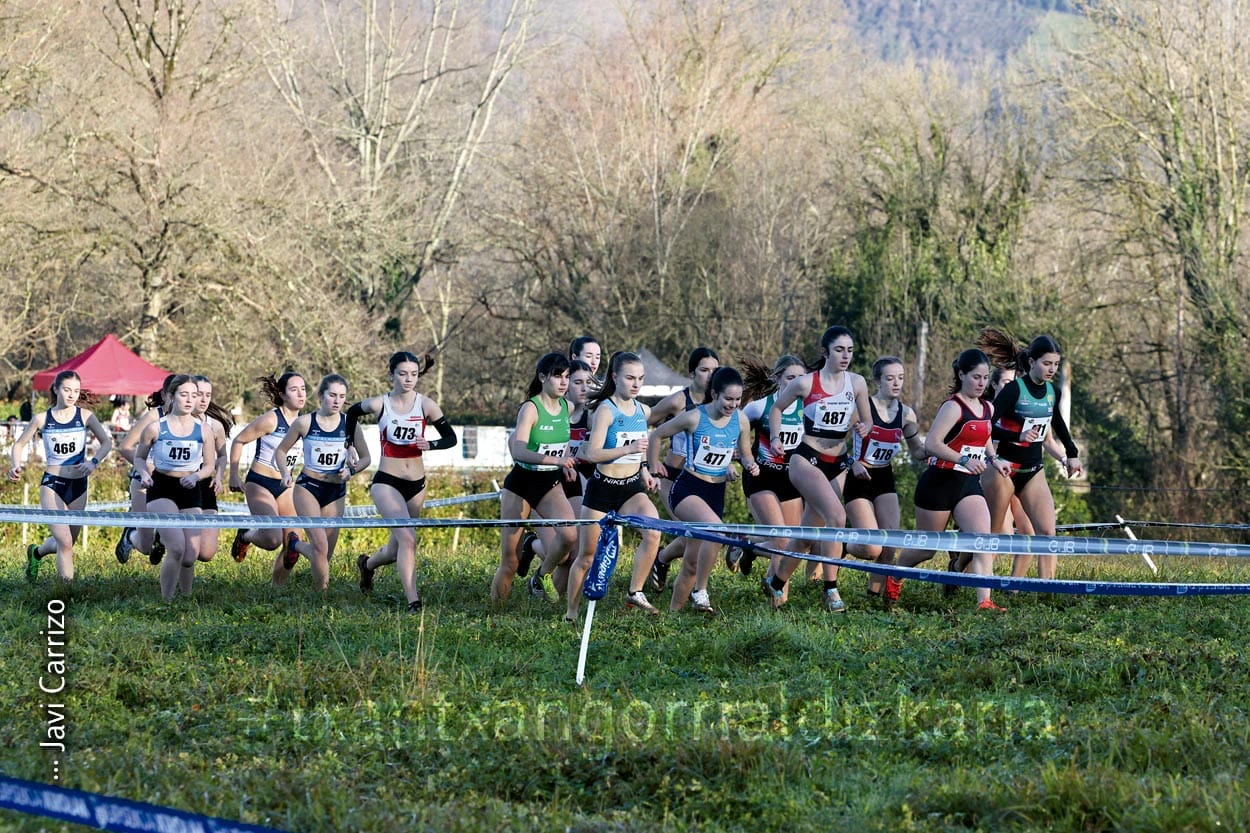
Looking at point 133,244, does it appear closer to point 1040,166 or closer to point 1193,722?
point 1040,166

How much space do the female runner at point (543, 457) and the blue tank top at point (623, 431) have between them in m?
0.46

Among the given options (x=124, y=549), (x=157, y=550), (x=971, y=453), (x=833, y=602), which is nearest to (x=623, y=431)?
(x=833, y=602)

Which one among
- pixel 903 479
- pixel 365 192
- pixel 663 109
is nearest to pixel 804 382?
pixel 903 479

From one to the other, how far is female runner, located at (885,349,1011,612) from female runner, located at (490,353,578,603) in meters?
2.46

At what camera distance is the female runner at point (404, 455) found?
33.6ft

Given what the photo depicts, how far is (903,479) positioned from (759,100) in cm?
2470

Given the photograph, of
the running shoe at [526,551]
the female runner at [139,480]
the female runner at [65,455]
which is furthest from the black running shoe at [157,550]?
the running shoe at [526,551]

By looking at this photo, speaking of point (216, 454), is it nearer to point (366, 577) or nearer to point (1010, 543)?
point (366, 577)

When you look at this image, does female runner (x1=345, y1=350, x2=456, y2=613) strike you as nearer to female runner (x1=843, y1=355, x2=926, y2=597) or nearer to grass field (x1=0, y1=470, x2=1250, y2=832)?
grass field (x1=0, y1=470, x2=1250, y2=832)

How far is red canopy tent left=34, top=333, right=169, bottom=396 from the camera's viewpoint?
2778cm

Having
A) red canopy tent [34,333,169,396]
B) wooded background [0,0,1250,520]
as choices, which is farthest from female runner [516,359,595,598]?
red canopy tent [34,333,169,396]

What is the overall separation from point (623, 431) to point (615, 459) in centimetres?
22

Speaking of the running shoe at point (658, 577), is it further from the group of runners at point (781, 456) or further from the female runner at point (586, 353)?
the female runner at point (586, 353)

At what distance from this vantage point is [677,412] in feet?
39.0
